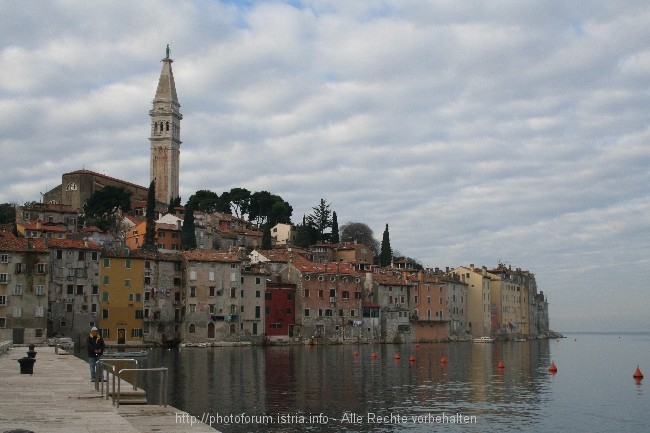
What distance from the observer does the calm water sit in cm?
2752

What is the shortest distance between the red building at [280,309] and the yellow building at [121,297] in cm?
1547

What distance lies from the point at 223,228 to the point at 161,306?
123ft

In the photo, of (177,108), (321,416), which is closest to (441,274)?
(177,108)

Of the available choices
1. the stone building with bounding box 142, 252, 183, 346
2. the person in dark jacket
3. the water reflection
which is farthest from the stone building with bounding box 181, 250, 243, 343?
the person in dark jacket

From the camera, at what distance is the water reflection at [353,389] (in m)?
29.4

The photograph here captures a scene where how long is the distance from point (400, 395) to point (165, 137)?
122089mm

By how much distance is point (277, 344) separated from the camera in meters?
86.8

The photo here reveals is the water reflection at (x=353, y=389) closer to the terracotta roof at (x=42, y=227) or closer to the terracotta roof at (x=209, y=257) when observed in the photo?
the terracotta roof at (x=209, y=257)

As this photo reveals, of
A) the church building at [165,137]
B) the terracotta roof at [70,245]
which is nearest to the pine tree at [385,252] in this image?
the church building at [165,137]

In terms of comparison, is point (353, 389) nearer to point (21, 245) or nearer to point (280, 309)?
point (21, 245)

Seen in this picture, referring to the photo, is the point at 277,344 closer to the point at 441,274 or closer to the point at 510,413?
the point at 441,274

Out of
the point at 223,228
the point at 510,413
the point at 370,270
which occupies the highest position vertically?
the point at 223,228

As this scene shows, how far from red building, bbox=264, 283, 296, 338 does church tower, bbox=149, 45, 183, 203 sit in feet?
208

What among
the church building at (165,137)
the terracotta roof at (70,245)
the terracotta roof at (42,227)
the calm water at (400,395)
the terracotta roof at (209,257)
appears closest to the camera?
the calm water at (400,395)
